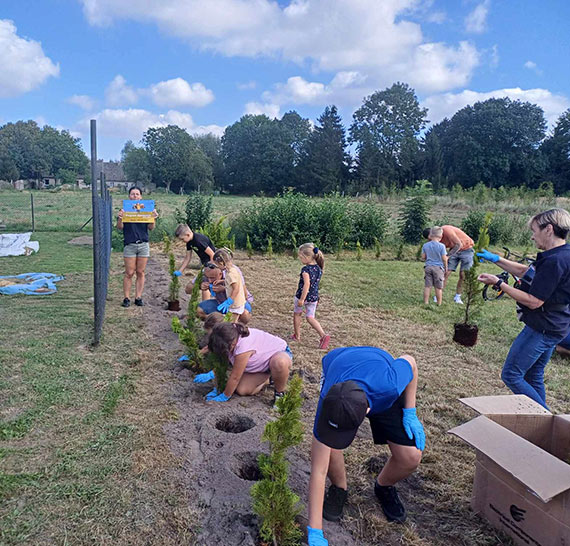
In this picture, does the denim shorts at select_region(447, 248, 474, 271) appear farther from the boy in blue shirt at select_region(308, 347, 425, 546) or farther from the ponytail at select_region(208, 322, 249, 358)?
the boy in blue shirt at select_region(308, 347, 425, 546)

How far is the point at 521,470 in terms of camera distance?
2.30 meters

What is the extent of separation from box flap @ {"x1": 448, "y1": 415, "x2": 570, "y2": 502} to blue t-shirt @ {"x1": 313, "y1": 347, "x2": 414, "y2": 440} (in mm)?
575

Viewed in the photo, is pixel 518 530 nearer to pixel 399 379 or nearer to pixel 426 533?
pixel 426 533

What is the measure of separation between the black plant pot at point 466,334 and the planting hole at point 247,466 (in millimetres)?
3689

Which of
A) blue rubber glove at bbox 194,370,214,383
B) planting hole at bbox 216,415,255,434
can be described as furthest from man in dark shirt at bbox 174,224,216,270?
planting hole at bbox 216,415,255,434

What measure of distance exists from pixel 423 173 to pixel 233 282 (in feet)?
169

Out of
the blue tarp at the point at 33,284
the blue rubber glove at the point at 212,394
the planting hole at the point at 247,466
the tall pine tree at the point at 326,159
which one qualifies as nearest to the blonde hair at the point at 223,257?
the blue rubber glove at the point at 212,394

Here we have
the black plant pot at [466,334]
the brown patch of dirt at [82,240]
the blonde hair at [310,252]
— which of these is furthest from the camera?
the brown patch of dirt at [82,240]

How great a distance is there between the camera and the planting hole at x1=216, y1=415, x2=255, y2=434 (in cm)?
362

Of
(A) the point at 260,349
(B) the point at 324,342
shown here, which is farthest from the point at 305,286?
(A) the point at 260,349

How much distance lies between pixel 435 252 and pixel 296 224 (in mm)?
7413

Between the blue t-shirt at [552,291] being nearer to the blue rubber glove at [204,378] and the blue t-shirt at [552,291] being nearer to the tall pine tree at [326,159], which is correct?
the blue rubber glove at [204,378]

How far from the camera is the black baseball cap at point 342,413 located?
193 cm

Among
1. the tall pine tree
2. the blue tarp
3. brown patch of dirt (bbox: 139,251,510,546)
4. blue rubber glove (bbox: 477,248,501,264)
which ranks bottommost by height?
brown patch of dirt (bbox: 139,251,510,546)
